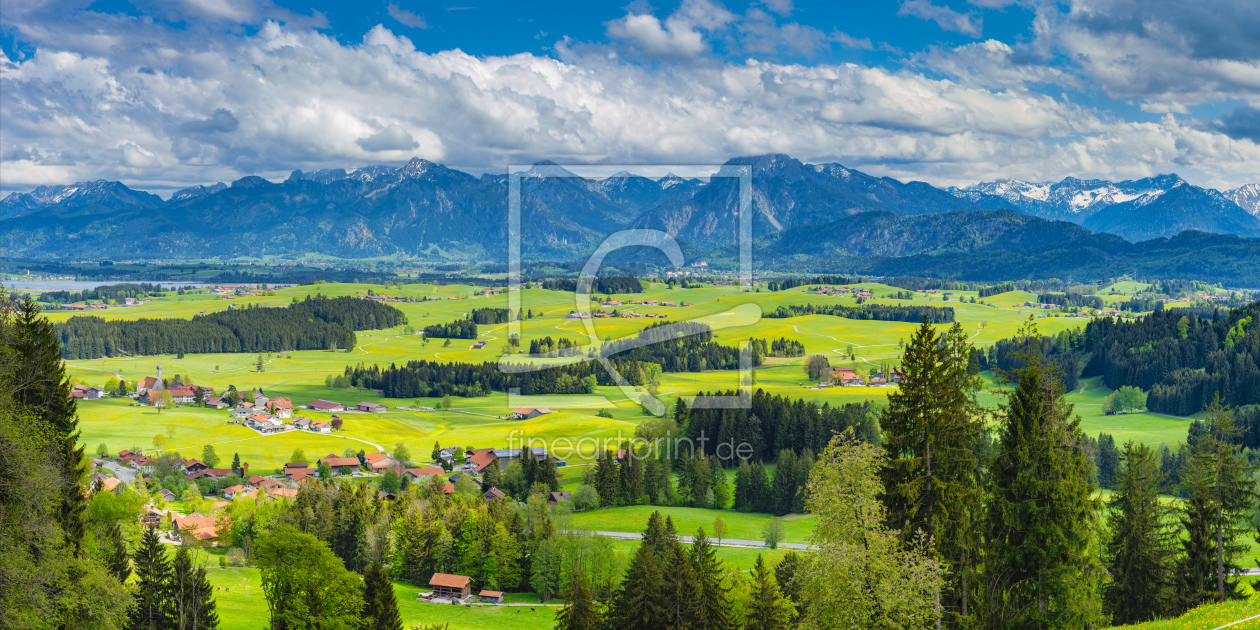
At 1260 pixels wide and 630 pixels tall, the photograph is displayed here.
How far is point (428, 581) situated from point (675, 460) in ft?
92.0

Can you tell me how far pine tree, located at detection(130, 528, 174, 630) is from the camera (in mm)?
31906

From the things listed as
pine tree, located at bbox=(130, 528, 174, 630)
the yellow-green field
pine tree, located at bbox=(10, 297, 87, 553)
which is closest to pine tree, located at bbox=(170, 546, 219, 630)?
pine tree, located at bbox=(130, 528, 174, 630)

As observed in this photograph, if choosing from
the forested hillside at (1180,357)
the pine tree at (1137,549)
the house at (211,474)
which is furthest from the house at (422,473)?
the forested hillside at (1180,357)

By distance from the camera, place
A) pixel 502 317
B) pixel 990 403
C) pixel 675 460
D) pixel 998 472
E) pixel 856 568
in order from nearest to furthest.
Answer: pixel 856 568 < pixel 998 472 < pixel 675 460 < pixel 990 403 < pixel 502 317

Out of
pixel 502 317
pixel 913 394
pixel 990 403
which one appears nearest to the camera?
pixel 913 394

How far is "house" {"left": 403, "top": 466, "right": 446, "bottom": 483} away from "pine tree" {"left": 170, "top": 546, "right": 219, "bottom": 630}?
38620mm

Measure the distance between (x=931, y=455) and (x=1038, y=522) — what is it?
13.4ft

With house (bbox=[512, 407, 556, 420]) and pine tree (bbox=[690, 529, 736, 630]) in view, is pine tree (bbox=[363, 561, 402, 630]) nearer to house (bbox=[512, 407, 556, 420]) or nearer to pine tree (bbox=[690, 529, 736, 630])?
pine tree (bbox=[690, 529, 736, 630])

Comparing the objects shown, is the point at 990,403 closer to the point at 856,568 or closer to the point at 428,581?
the point at 428,581

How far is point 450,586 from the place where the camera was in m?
49.0

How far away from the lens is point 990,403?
101688 mm

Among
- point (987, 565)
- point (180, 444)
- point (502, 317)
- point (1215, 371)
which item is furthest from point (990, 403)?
point (502, 317)

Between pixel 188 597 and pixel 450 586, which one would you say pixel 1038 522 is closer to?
pixel 188 597

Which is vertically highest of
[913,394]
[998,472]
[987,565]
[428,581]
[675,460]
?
[913,394]
